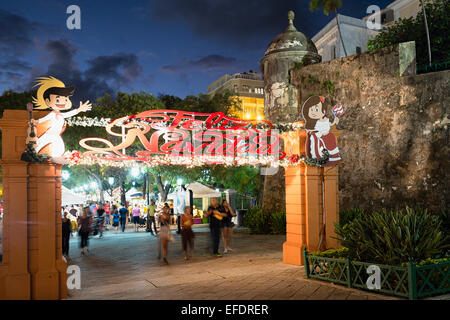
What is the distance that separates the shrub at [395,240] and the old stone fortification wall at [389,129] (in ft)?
26.5

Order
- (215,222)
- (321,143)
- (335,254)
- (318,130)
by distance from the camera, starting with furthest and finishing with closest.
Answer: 1. (215,222)
2. (321,143)
3. (318,130)
4. (335,254)

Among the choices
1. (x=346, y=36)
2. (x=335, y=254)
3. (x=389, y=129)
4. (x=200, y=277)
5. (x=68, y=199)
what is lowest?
(x=200, y=277)

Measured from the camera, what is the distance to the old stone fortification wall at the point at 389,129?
51.6ft

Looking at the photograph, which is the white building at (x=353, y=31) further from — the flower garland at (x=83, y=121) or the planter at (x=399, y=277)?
the flower garland at (x=83, y=121)

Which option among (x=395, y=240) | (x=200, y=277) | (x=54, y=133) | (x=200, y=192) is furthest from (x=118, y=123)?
(x=200, y=192)

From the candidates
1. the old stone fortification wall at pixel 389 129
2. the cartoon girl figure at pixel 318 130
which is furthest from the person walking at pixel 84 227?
the old stone fortification wall at pixel 389 129

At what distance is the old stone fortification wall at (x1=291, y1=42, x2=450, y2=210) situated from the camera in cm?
1573

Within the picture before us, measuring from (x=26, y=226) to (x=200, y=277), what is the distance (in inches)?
171

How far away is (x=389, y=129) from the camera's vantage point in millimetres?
17250

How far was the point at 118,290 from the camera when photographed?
8.57 metres

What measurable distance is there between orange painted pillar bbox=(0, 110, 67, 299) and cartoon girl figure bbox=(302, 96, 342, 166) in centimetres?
687

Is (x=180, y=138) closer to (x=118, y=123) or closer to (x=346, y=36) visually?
(x=118, y=123)

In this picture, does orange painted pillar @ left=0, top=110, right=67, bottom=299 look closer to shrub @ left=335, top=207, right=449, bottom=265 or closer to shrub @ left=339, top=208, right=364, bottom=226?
shrub @ left=335, top=207, right=449, bottom=265

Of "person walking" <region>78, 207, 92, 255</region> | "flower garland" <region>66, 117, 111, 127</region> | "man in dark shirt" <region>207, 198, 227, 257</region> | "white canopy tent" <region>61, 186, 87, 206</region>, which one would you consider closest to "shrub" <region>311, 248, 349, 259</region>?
"man in dark shirt" <region>207, 198, 227, 257</region>
